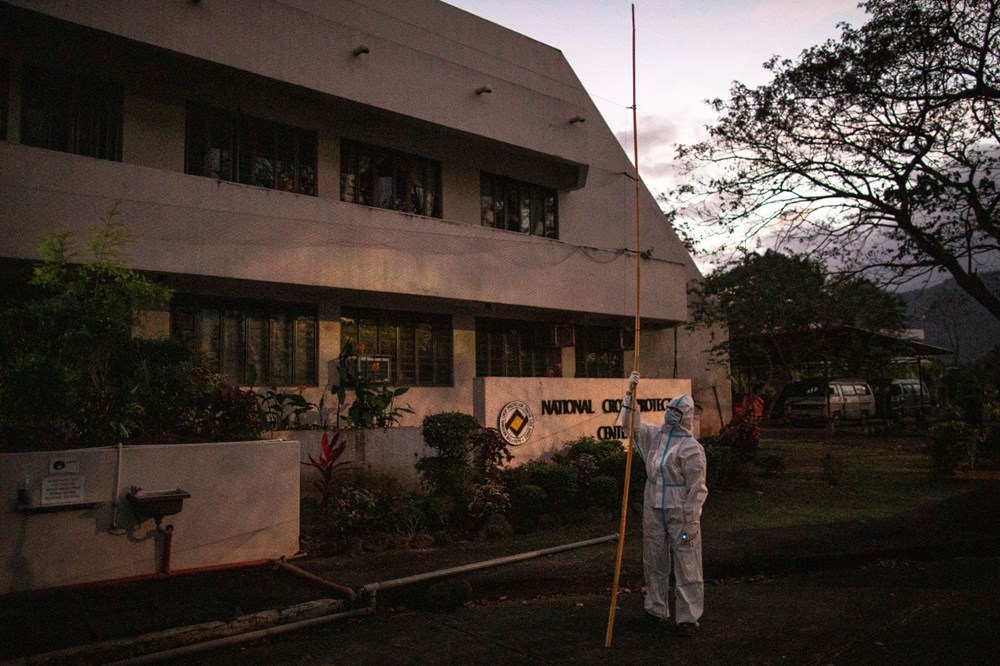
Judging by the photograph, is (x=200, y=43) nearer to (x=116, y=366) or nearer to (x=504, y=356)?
(x=116, y=366)

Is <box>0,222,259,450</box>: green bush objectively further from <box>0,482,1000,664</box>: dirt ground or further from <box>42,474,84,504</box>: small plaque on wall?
<box>0,482,1000,664</box>: dirt ground

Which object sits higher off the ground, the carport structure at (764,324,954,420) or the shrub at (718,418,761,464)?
the carport structure at (764,324,954,420)

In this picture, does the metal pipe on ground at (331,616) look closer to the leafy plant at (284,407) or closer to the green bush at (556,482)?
the green bush at (556,482)

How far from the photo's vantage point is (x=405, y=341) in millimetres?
13945

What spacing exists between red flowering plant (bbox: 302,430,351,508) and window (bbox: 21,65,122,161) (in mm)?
5198

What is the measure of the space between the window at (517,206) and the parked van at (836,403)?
1556 cm

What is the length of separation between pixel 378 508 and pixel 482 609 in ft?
8.49

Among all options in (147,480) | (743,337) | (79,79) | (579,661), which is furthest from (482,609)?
(743,337)

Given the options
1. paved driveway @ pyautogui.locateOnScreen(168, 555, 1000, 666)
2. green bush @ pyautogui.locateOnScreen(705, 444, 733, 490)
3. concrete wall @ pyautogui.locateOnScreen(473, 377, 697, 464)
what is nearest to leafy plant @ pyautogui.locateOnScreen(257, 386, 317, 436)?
concrete wall @ pyautogui.locateOnScreen(473, 377, 697, 464)

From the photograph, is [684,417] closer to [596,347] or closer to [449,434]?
[449,434]

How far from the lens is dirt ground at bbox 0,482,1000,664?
5402mm

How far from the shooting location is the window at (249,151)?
11695mm

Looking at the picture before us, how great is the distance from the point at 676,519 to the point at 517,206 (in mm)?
10585

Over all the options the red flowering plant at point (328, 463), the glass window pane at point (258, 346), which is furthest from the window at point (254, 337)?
the red flowering plant at point (328, 463)
